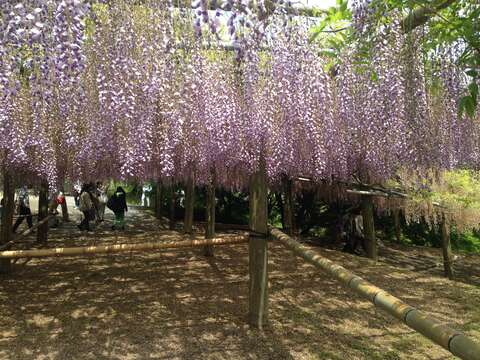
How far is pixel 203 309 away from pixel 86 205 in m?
7.59

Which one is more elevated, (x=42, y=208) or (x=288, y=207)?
(x=42, y=208)

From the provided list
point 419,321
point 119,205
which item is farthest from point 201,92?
point 119,205

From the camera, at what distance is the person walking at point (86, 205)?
11062 millimetres

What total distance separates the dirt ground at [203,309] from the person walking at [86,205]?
331 cm

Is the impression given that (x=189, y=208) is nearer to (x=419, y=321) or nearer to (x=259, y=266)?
(x=259, y=266)

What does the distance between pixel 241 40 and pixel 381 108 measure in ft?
7.12

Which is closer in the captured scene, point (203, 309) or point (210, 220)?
point (203, 309)

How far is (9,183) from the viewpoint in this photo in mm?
6547

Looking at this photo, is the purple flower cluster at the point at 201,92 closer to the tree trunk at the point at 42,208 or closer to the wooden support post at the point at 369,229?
the tree trunk at the point at 42,208

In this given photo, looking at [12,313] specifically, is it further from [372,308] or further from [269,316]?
[372,308]

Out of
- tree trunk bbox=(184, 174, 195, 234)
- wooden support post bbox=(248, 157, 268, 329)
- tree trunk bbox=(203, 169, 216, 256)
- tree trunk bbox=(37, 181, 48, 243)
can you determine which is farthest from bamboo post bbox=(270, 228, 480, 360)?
tree trunk bbox=(184, 174, 195, 234)

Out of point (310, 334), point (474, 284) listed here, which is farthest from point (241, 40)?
point (474, 284)

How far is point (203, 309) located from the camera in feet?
16.7

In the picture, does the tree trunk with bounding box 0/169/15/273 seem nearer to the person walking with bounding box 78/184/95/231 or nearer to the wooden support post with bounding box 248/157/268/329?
the person walking with bounding box 78/184/95/231
